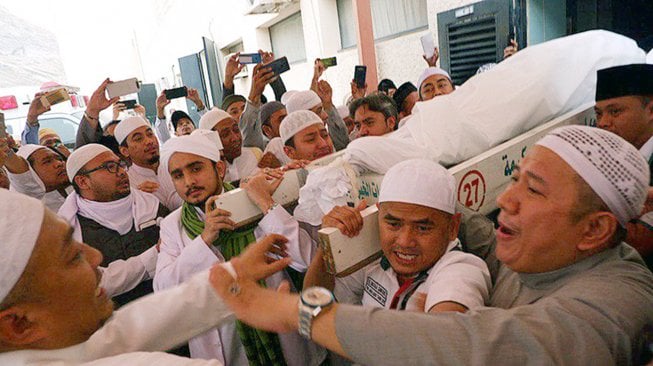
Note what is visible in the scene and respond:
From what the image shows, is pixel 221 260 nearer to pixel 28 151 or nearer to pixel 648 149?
pixel 648 149

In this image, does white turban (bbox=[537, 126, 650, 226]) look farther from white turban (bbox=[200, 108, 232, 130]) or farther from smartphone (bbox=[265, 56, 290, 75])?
smartphone (bbox=[265, 56, 290, 75])

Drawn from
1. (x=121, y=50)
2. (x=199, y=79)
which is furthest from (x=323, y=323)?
(x=121, y=50)

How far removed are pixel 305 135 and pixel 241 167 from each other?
0.85 metres

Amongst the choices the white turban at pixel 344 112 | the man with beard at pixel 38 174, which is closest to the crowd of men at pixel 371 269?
the man with beard at pixel 38 174

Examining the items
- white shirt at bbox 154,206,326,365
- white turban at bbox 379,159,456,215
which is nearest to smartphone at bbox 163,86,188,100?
white shirt at bbox 154,206,326,365

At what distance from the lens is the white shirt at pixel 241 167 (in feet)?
9.94

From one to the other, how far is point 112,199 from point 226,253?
0.99 metres

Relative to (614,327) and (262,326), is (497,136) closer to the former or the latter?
(614,327)

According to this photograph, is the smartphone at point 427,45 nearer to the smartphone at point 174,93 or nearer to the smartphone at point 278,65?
the smartphone at point 278,65

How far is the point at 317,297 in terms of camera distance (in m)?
0.80

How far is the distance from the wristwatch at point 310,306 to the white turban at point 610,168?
0.65 meters

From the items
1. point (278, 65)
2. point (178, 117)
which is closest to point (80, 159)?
Result: point (278, 65)

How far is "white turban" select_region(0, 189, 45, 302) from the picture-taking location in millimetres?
751

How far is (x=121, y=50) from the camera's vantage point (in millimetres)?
18688
